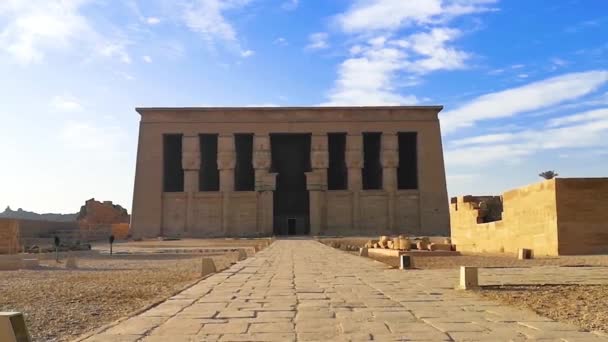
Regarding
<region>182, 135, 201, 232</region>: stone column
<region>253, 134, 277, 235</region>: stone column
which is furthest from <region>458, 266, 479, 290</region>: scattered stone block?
<region>182, 135, 201, 232</region>: stone column

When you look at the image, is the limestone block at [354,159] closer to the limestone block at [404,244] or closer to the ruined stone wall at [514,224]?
the ruined stone wall at [514,224]

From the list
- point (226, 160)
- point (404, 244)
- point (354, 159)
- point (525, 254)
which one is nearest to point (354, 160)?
point (354, 159)

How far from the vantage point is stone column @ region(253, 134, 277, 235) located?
51.3 meters

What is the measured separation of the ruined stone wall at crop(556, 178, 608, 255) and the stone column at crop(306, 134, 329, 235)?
3500 centimetres

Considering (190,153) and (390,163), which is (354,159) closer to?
(390,163)

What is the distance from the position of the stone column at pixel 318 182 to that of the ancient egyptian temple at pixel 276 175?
8cm

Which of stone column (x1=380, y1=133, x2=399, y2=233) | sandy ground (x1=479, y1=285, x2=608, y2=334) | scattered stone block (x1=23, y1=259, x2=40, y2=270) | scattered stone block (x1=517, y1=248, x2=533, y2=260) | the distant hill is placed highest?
stone column (x1=380, y1=133, x2=399, y2=233)

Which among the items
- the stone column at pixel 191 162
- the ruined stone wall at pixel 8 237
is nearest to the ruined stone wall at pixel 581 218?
the ruined stone wall at pixel 8 237

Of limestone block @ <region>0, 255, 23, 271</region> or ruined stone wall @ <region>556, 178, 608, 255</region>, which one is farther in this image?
limestone block @ <region>0, 255, 23, 271</region>

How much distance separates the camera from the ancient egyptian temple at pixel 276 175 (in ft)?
169

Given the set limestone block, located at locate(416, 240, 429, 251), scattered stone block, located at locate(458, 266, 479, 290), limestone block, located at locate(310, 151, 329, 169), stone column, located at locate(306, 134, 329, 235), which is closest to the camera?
scattered stone block, located at locate(458, 266, 479, 290)

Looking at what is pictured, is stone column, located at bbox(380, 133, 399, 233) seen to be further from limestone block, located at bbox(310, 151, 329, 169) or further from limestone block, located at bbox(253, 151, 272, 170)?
limestone block, located at bbox(253, 151, 272, 170)

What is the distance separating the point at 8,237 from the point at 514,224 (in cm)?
1764

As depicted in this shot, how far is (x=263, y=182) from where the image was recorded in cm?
5200
